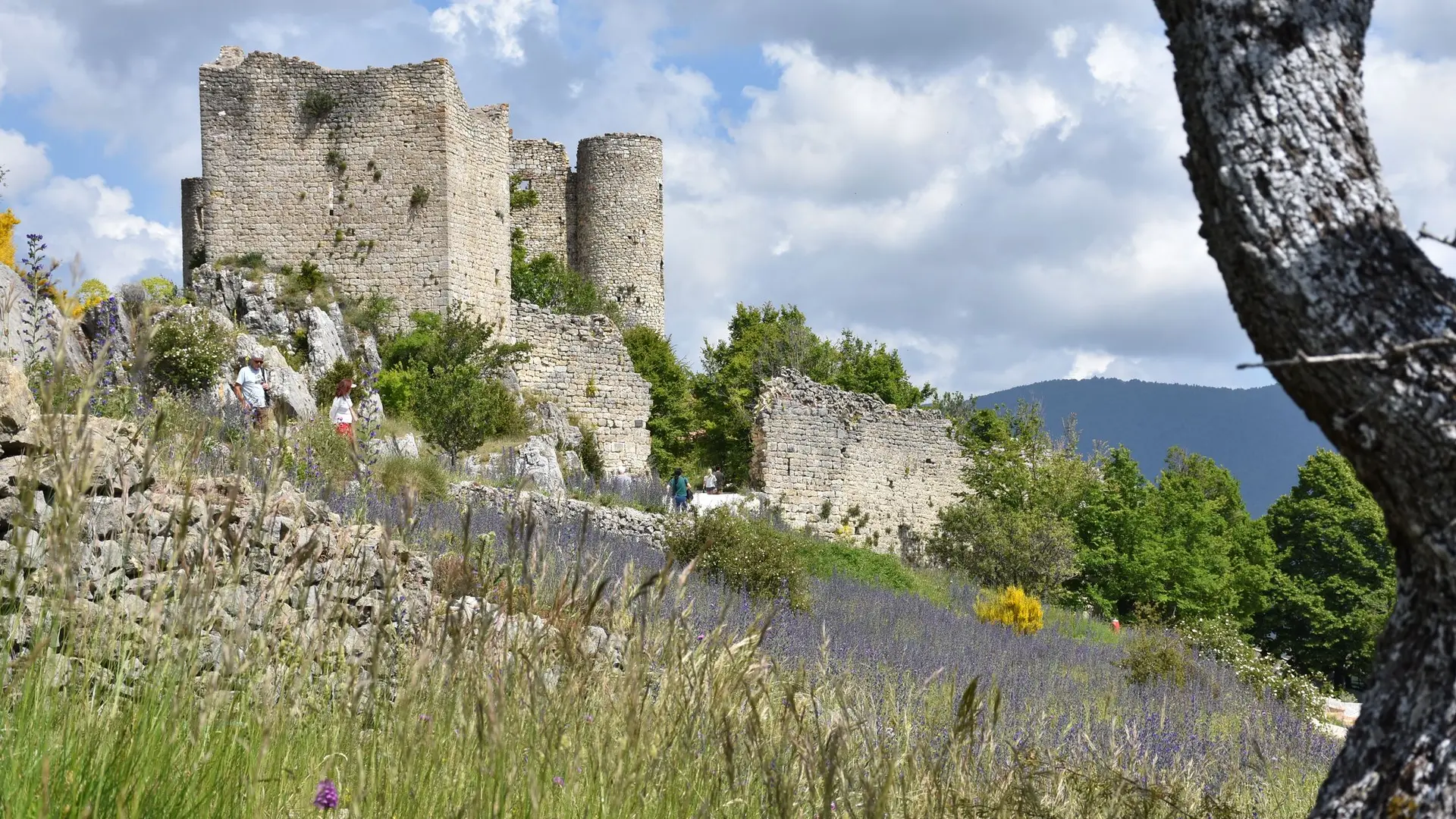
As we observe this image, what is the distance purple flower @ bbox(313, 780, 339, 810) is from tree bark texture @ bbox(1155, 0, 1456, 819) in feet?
5.12

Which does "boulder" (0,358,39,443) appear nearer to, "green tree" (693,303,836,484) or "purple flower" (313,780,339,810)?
"purple flower" (313,780,339,810)

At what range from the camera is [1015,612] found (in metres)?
12.8

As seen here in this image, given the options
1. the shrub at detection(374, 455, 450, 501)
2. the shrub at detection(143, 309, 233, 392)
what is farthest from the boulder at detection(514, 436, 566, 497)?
the shrub at detection(143, 309, 233, 392)

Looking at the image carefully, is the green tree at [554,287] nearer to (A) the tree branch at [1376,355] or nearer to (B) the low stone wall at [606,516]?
(B) the low stone wall at [606,516]

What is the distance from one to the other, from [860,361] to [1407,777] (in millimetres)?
35514

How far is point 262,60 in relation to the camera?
981 inches

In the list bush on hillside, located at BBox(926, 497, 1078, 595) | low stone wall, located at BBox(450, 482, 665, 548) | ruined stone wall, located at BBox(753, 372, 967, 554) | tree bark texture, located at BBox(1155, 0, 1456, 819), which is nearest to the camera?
tree bark texture, located at BBox(1155, 0, 1456, 819)

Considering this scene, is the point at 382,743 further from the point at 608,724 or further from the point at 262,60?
the point at 262,60

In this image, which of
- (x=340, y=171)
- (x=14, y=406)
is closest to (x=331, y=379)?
(x=340, y=171)

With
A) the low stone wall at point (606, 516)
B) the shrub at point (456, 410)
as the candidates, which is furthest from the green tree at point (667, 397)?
the low stone wall at point (606, 516)

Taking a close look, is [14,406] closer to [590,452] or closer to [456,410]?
[456,410]

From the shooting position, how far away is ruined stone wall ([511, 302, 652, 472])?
24375 millimetres

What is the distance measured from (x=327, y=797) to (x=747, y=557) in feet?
28.5

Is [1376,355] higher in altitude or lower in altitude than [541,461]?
lower
